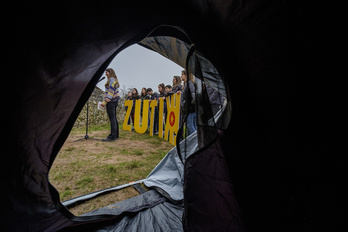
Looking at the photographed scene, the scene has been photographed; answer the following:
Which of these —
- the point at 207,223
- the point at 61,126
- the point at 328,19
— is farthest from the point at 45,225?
the point at 328,19

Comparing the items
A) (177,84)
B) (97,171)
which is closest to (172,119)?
(177,84)

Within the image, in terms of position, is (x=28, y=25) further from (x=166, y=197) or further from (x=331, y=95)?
(x=166, y=197)

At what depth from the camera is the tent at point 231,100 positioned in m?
0.41

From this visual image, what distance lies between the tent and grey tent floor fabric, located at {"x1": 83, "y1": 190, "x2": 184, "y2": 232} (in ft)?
1.10

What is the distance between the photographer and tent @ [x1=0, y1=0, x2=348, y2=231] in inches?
16.1

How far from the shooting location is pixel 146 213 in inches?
40.9

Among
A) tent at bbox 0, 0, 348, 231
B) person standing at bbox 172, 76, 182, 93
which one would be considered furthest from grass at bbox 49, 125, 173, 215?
person standing at bbox 172, 76, 182, 93

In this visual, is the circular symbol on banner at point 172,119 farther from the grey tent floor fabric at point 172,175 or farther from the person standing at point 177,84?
the grey tent floor fabric at point 172,175

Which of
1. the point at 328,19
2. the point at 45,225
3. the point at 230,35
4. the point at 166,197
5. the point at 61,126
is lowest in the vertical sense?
the point at 166,197

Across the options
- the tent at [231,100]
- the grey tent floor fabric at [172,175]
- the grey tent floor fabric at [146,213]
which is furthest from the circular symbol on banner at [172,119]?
the tent at [231,100]

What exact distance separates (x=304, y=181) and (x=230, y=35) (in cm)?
66

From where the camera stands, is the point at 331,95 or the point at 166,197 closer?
the point at 331,95

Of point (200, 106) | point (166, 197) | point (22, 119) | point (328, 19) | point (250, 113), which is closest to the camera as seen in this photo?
point (328, 19)

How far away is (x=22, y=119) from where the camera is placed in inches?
19.8
